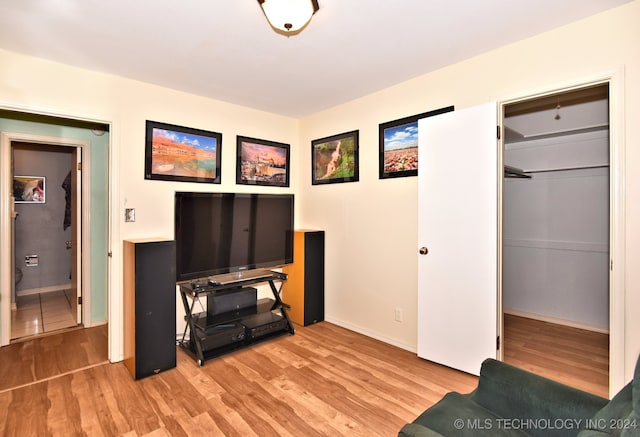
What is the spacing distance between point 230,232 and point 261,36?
1.87 metres

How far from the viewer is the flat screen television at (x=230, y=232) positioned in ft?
9.95

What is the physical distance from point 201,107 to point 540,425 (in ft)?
11.8

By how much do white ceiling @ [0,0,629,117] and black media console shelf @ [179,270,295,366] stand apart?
6.32ft

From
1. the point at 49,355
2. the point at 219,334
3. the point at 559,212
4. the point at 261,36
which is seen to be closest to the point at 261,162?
the point at 261,36

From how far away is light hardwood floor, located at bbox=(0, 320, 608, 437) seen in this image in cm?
198

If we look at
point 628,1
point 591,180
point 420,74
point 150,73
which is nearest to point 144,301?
point 150,73

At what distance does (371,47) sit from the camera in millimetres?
2395

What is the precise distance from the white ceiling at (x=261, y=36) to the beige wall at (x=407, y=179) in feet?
0.43

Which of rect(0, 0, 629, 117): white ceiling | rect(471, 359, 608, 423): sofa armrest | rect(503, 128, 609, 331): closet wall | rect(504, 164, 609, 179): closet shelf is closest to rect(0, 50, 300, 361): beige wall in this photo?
rect(0, 0, 629, 117): white ceiling

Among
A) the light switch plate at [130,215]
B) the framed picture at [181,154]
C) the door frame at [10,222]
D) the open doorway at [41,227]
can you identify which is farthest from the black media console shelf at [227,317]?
the open doorway at [41,227]

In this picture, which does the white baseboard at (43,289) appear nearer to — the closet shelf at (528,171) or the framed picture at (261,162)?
the framed picture at (261,162)

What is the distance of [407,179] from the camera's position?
304cm

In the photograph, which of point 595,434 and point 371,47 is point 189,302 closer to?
point 371,47

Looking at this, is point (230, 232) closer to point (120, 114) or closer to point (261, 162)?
point (261, 162)
